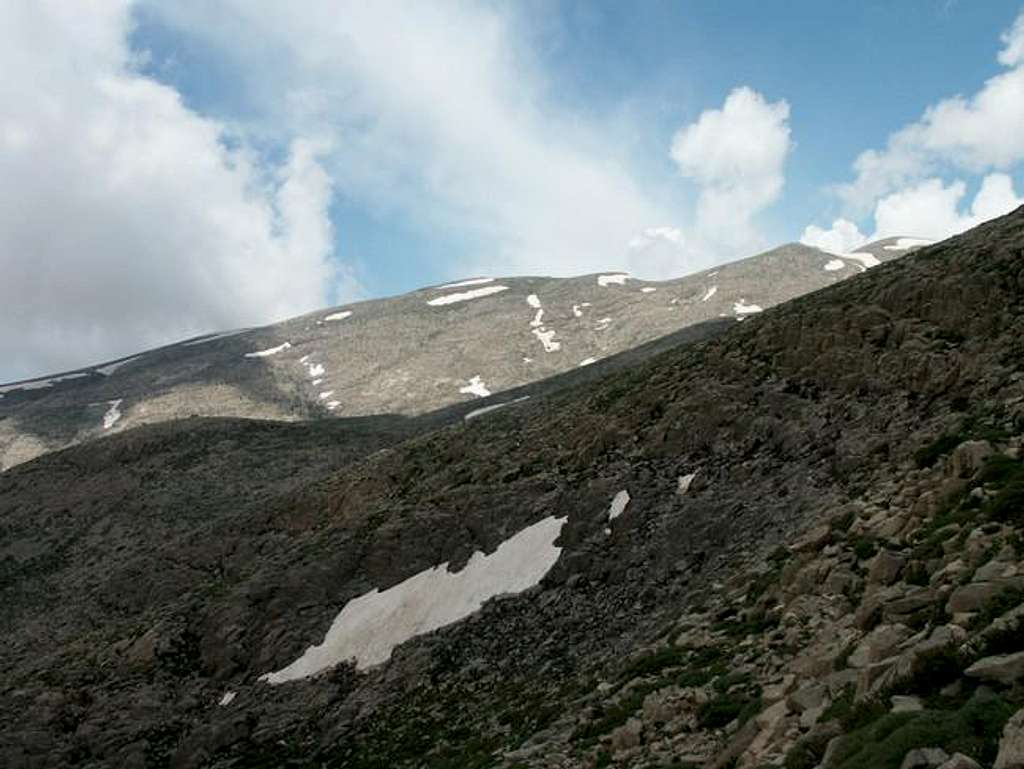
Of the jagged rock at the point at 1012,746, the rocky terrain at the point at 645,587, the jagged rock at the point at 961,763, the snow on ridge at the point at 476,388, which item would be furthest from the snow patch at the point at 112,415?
the jagged rock at the point at 1012,746

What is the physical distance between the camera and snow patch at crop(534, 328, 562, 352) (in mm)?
150625

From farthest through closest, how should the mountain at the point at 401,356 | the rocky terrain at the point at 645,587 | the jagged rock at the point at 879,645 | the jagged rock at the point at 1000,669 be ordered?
1. the mountain at the point at 401,356
2. the rocky terrain at the point at 645,587
3. the jagged rock at the point at 879,645
4. the jagged rock at the point at 1000,669

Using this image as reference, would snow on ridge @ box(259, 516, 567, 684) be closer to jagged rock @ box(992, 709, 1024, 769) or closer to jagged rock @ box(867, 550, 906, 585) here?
jagged rock @ box(867, 550, 906, 585)

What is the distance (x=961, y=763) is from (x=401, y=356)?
156273 millimetres

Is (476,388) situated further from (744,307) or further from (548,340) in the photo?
(744,307)

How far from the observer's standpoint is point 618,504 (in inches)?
1148

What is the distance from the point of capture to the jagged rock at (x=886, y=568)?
1326cm

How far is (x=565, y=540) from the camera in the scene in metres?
28.7

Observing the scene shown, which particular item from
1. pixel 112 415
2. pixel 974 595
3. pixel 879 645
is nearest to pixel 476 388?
pixel 112 415

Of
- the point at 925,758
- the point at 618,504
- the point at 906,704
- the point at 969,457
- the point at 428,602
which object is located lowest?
the point at 428,602

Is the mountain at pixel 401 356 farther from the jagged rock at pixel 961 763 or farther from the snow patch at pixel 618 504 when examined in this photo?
the jagged rock at pixel 961 763

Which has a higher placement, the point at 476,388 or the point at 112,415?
the point at 112,415

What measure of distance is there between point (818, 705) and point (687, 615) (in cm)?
873

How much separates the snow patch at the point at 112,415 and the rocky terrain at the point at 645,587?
102m
